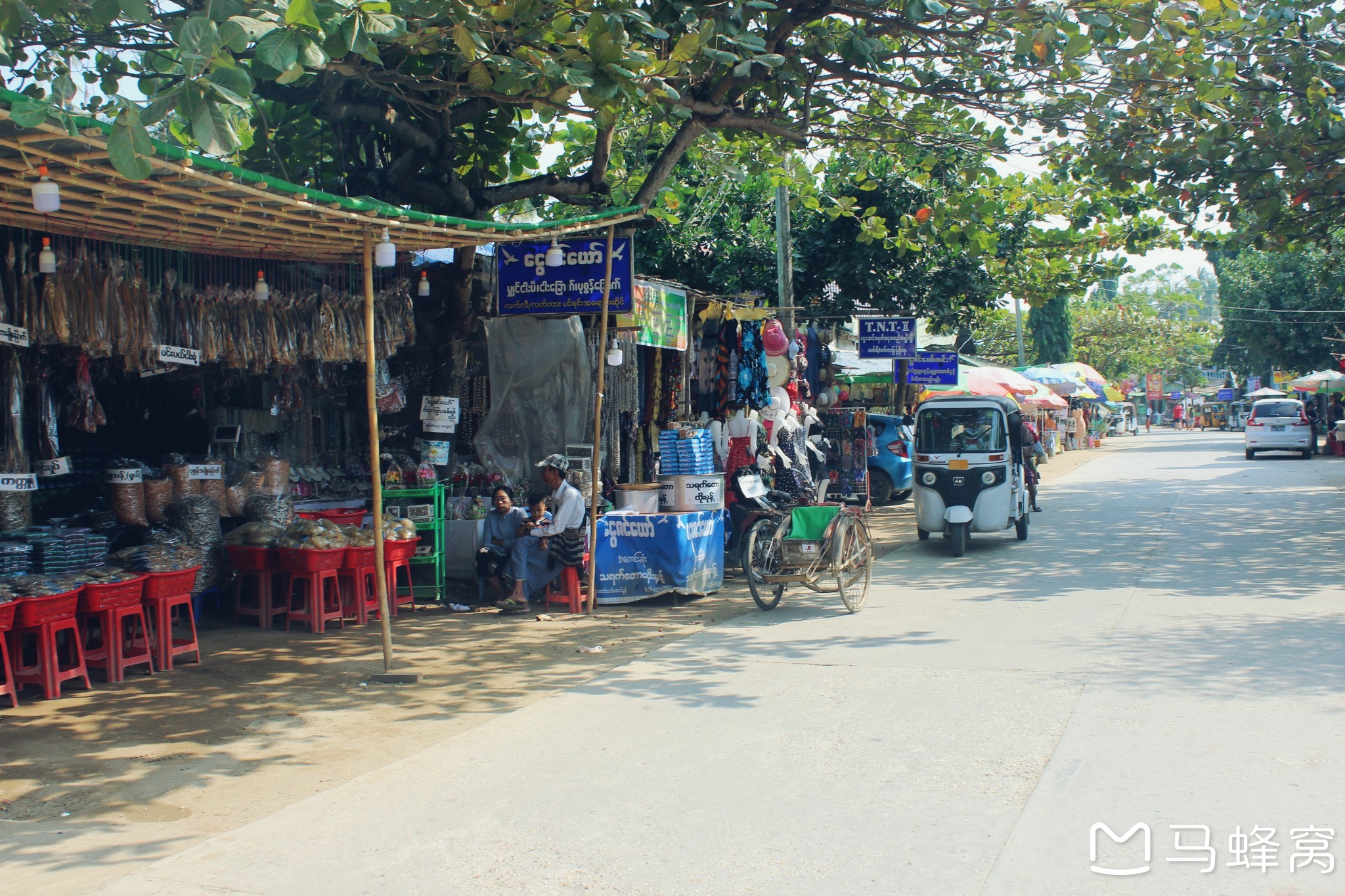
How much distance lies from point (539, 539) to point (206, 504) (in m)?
2.97

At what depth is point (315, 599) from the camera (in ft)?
29.0

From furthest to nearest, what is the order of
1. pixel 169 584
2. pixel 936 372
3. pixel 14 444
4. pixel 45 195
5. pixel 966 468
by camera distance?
pixel 936 372
pixel 966 468
pixel 14 444
pixel 169 584
pixel 45 195

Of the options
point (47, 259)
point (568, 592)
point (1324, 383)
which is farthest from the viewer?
point (1324, 383)

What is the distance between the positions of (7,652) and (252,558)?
2.68 m

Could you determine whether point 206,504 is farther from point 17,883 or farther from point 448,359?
point 17,883

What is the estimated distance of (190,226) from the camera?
7.27 m

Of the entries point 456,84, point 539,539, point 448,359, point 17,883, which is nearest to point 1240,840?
point 17,883

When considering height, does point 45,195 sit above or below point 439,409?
above

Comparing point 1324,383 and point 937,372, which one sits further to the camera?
point 1324,383

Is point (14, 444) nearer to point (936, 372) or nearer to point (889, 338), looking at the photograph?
point (889, 338)

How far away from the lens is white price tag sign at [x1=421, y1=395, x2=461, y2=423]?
36.1 feet

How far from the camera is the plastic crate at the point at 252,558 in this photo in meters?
8.95

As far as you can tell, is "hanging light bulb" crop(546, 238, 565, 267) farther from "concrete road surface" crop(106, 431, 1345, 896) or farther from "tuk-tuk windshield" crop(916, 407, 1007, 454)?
"tuk-tuk windshield" crop(916, 407, 1007, 454)

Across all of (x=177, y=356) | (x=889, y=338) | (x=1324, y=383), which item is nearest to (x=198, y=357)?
(x=177, y=356)
